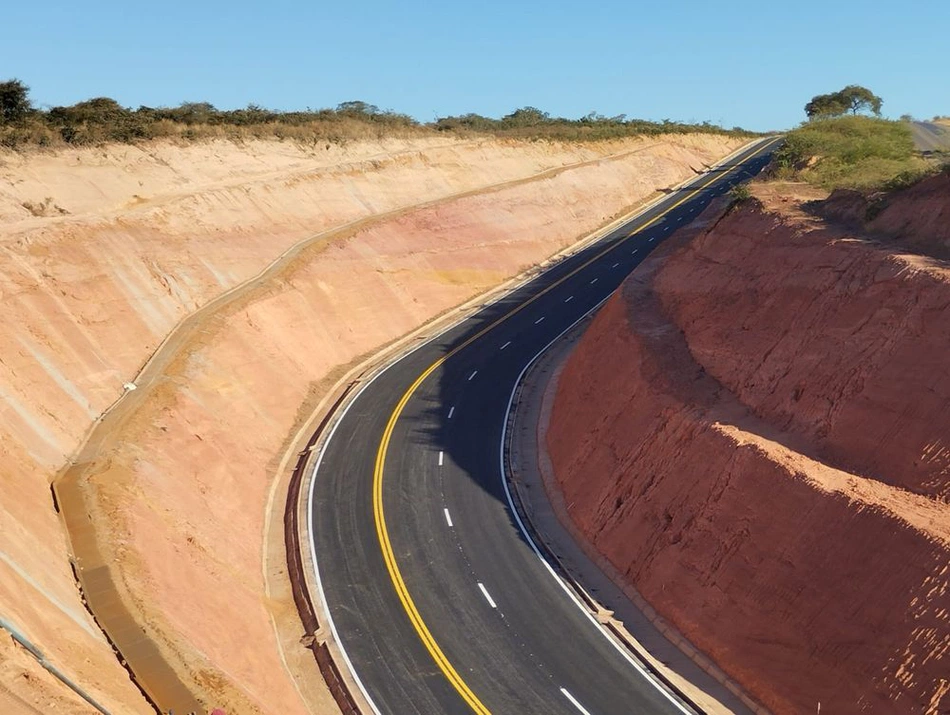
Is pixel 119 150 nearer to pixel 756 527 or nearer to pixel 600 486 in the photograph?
pixel 600 486

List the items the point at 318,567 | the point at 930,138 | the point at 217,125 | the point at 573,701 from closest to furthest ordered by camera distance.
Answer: the point at 573,701 < the point at 318,567 < the point at 217,125 < the point at 930,138

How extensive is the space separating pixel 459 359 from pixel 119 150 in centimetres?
2139

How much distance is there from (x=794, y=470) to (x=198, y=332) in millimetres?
22082

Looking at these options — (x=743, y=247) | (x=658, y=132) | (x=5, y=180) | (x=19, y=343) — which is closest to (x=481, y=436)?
(x=743, y=247)

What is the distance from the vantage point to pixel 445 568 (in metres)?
22.5

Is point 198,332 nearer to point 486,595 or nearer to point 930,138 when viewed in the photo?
point 486,595

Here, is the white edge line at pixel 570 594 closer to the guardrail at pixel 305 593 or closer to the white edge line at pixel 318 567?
the white edge line at pixel 318 567

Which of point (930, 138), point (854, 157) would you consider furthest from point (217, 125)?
point (930, 138)

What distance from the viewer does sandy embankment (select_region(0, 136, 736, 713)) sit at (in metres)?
17.0

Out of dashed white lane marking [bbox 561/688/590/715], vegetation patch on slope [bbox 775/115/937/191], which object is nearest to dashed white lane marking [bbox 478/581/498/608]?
dashed white lane marking [bbox 561/688/590/715]

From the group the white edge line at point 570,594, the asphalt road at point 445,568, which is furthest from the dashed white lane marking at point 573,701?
the white edge line at point 570,594

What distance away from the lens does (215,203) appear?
135ft

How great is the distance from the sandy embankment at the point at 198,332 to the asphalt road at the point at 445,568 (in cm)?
211

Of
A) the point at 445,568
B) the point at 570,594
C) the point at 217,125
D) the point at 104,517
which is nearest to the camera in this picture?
the point at 104,517
